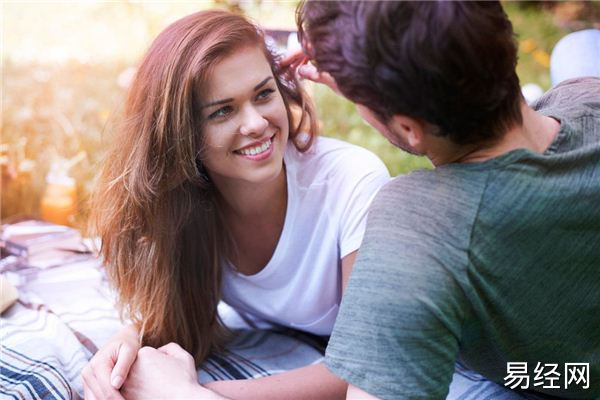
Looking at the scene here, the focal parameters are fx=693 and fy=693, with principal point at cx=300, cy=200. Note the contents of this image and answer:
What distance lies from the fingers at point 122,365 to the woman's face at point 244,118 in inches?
19.1

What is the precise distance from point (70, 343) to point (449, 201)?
4.03 feet

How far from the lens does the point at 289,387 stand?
165cm

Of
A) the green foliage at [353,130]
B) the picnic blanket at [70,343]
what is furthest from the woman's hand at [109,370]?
the green foliage at [353,130]

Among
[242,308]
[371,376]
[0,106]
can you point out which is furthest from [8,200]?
[371,376]

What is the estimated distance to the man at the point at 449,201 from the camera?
108cm

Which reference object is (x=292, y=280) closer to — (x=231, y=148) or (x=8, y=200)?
(x=231, y=148)

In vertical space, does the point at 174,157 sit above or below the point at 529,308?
above

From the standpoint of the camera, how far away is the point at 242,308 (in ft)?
6.81

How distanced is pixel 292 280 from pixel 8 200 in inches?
67.6

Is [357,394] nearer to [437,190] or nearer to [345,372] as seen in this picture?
[345,372]

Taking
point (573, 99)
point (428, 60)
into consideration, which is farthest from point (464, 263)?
point (573, 99)

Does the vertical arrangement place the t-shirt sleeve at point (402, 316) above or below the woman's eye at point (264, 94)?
below

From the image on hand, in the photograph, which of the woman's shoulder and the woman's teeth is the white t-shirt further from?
the woman's teeth

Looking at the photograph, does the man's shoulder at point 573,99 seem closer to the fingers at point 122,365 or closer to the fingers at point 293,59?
the fingers at point 293,59
